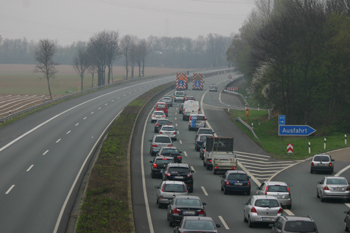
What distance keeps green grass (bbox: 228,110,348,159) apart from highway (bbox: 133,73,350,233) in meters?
1.27

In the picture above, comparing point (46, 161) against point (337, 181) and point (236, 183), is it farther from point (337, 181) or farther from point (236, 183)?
point (337, 181)

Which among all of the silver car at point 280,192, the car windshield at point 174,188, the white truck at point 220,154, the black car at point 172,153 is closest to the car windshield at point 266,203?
the silver car at point 280,192

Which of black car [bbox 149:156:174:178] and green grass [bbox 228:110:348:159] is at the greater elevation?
black car [bbox 149:156:174:178]

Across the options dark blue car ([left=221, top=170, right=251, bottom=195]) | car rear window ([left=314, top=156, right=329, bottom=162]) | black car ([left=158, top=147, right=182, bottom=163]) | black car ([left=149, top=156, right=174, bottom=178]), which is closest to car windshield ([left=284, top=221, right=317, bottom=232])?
dark blue car ([left=221, top=170, right=251, bottom=195])

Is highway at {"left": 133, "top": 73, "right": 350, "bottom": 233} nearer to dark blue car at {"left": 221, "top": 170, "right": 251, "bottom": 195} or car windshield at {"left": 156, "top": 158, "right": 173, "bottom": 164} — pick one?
dark blue car at {"left": 221, "top": 170, "right": 251, "bottom": 195}

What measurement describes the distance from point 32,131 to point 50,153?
11385 millimetres

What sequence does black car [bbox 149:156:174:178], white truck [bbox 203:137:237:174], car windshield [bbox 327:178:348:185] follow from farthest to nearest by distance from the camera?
white truck [bbox 203:137:237:174], black car [bbox 149:156:174:178], car windshield [bbox 327:178:348:185]

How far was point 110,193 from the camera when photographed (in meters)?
24.7

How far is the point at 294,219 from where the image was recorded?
15.5m

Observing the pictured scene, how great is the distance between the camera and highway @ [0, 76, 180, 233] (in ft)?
71.7

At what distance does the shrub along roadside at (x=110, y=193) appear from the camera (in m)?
18.4

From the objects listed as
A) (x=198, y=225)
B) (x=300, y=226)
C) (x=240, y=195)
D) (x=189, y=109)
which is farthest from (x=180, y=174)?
(x=189, y=109)

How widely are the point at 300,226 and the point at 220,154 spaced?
61.6 feet

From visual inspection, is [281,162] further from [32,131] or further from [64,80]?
[64,80]
